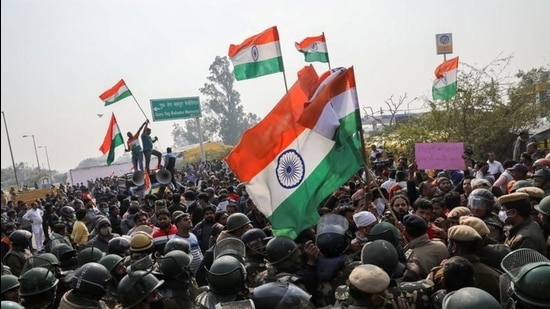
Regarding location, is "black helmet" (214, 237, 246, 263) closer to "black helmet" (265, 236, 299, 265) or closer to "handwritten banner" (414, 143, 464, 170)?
"black helmet" (265, 236, 299, 265)

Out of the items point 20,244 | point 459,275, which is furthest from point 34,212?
point 459,275

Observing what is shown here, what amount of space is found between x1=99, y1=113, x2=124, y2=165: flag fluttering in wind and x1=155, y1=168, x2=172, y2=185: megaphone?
1.49m

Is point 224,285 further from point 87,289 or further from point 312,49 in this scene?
point 312,49

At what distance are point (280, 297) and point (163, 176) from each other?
1015 cm

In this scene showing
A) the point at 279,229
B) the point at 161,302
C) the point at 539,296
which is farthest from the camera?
the point at 279,229

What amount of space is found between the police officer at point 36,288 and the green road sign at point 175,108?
25288mm

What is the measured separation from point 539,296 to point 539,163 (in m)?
5.53

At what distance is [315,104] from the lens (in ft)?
17.1

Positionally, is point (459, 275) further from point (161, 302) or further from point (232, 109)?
point (232, 109)

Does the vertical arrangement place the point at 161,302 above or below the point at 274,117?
below

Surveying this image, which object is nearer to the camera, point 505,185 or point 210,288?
point 210,288

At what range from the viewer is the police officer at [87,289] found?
3662 mm

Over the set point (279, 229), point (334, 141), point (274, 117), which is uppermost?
point (274, 117)

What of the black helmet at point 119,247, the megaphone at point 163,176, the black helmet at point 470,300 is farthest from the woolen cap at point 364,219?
the megaphone at point 163,176
